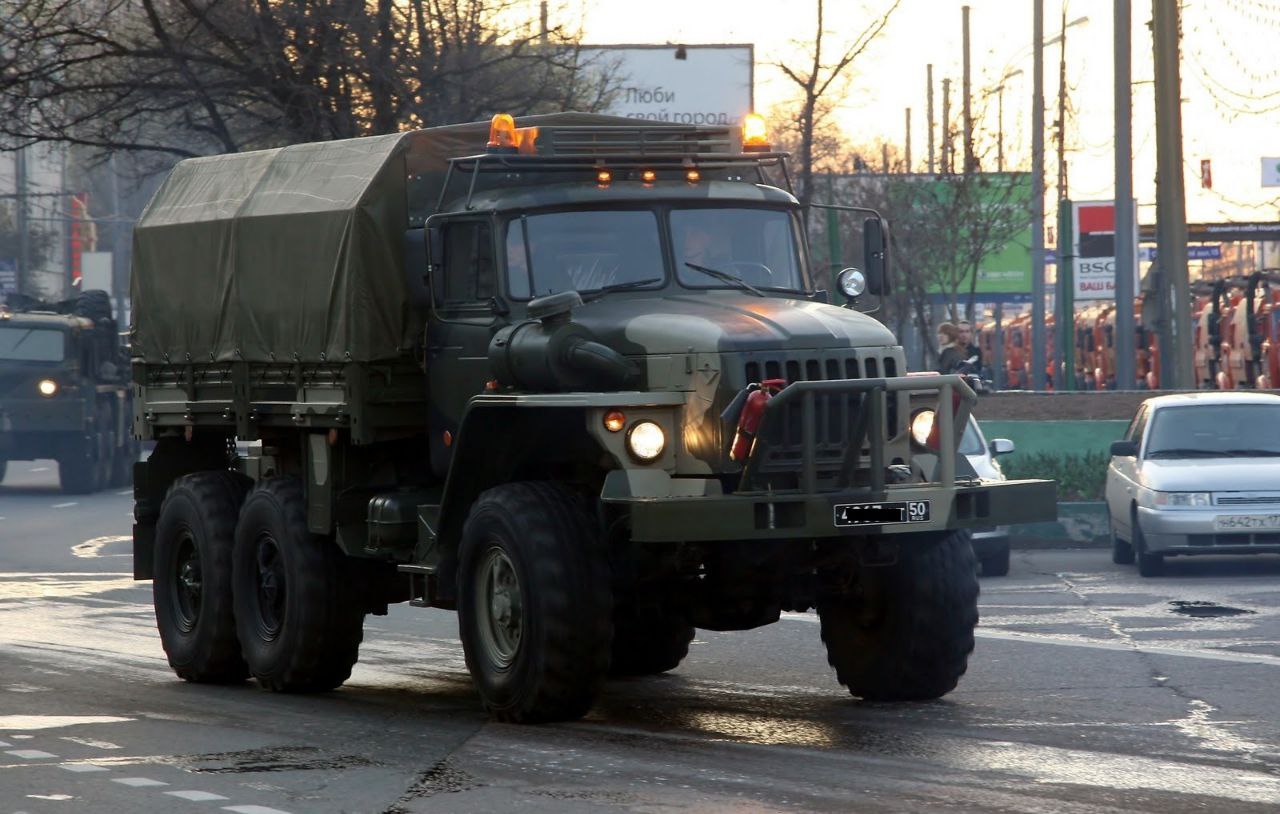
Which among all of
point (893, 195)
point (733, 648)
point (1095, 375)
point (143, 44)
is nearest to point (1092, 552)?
point (733, 648)

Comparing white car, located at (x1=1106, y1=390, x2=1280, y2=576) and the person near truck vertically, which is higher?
the person near truck

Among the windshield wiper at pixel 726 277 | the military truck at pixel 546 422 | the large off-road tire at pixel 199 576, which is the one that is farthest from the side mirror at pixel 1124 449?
the windshield wiper at pixel 726 277

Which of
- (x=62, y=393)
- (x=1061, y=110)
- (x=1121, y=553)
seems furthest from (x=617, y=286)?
(x=1061, y=110)

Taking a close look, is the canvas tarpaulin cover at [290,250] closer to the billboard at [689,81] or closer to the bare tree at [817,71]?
the bare tree at [817,71]

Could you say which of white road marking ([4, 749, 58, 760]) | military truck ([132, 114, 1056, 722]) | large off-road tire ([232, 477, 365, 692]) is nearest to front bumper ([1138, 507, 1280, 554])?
military truck ([132, 114, 1056, 722])

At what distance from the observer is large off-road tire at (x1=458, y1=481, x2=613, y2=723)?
407 inches

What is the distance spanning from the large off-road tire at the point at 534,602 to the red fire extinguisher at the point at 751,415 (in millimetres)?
783

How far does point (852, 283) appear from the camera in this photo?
12.2 m

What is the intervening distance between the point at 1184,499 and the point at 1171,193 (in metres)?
6.70

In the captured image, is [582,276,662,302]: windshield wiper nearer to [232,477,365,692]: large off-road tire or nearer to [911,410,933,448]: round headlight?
[911,410,933,448]: round headlight

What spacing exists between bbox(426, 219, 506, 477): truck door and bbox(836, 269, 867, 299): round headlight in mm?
1893

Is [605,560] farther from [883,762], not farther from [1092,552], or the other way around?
[1092,552]

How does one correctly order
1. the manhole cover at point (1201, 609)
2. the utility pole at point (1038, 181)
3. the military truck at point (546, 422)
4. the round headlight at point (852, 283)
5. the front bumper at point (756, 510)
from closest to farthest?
the front bumper at point (756, 510), the military truck at point (546, 422), the round headlight at point (852, 283), the manhole cover at point (1201, 609), the utility pole at point (1038, 181)

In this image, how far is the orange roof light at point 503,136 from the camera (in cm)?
1185
